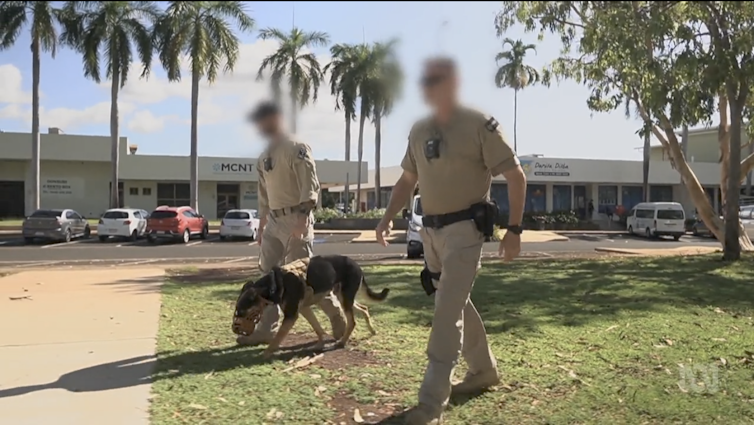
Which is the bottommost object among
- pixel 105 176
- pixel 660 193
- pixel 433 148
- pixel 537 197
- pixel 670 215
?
→ pixel 670 215

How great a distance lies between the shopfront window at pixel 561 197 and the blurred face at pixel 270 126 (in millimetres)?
44066

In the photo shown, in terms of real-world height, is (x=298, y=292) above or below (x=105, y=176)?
below

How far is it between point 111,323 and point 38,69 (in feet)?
98.3

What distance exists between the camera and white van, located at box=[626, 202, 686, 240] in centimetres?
3325

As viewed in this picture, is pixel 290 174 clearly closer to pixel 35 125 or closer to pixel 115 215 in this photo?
pixel 115 215

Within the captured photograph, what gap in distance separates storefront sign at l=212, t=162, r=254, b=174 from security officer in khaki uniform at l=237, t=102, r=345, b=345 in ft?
118

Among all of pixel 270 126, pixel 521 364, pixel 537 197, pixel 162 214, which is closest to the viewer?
pixel 521 364

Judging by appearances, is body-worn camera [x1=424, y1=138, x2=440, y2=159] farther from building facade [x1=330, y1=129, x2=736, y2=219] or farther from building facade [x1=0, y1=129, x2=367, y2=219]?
building facade [x1=330, y1=129, x2=736, y2=219]

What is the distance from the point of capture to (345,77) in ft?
133

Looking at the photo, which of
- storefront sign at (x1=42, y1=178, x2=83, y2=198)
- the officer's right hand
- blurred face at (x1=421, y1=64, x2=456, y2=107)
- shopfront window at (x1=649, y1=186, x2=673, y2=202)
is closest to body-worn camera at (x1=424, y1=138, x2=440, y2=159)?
blurred face at (x1=421, y1=64, x2=456, y2=107)

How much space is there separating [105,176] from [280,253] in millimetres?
39756

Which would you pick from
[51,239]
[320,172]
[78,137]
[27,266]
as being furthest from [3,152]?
[27,266]

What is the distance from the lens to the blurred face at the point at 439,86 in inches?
165

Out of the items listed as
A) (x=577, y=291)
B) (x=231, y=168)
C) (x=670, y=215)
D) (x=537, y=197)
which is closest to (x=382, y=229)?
(x=577, y=291)
